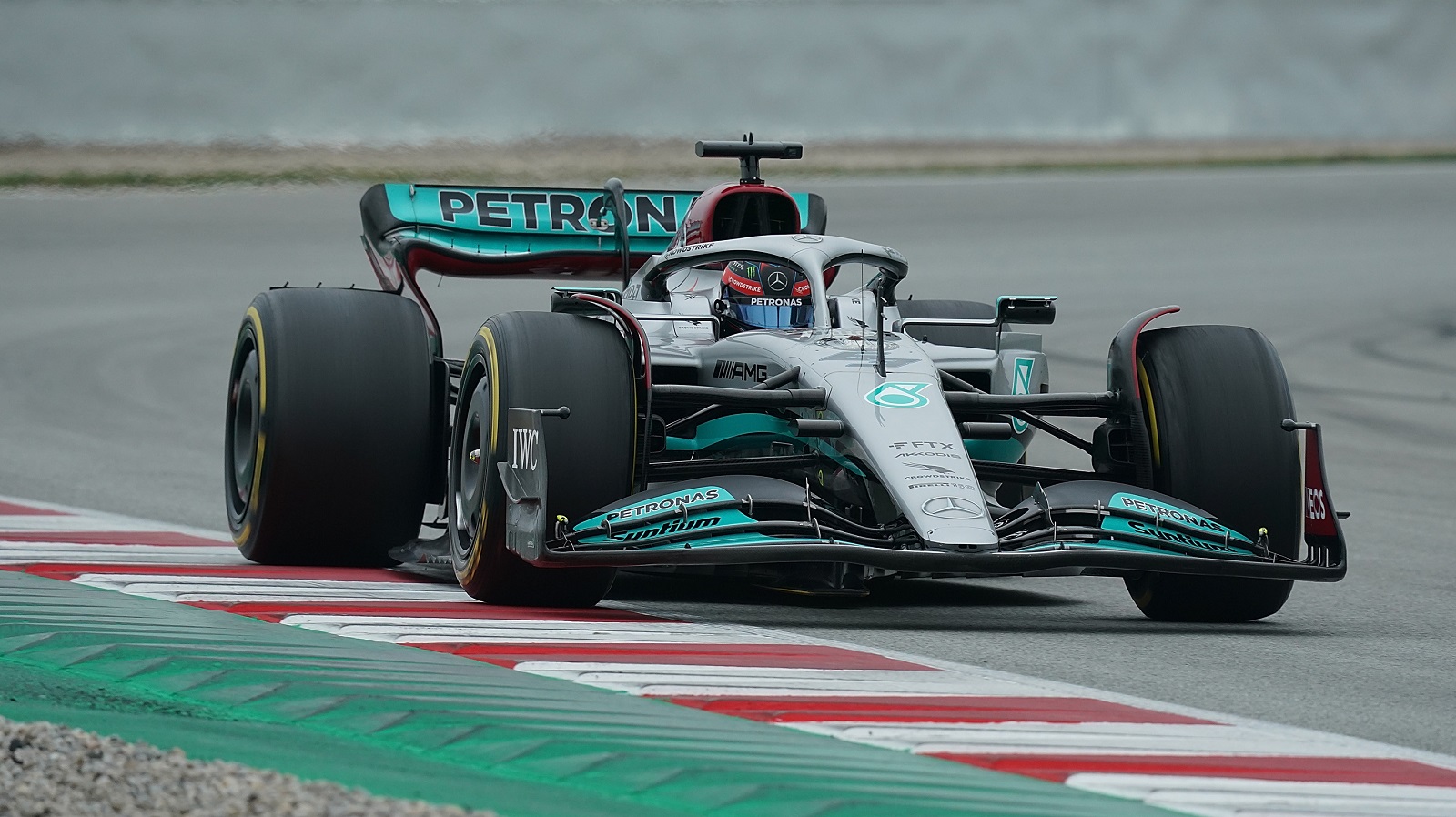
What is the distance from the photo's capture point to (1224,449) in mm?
7387

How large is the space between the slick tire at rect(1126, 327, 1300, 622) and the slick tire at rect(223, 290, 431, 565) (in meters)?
2.87

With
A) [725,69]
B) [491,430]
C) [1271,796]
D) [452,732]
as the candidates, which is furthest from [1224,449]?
[725,69]

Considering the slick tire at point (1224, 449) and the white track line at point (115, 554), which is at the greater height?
the slick tire at point (1224, 449)

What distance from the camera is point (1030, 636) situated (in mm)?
6809

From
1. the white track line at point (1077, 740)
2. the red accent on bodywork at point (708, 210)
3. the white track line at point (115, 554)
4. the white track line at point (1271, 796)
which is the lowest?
the white track line at point (1271, 796)

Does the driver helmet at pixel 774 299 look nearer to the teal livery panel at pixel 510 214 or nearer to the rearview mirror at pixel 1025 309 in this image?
the rearview mirror at pixel 1025 309

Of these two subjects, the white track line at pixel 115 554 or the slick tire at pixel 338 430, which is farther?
the slick tire at pixel 338 430

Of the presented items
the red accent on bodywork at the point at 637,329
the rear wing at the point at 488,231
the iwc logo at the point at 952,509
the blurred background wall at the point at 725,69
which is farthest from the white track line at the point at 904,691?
the blurred background wall at the point at 725,69

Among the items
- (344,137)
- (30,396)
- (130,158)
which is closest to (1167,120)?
(344,137)

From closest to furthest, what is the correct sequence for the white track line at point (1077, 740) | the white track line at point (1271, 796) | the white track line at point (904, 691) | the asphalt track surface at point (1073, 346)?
the white track line at point (1271, 796) < the white track line at point (904, 691) < the white track line at point (1077, 740) < the asphalt track surface at point (1073, 346)

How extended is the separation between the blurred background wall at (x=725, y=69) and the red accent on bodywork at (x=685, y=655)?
66.0 ft

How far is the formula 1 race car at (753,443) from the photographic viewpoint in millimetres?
6660

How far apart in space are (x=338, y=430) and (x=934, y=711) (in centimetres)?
369

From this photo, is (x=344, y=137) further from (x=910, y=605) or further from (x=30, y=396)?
(x=910, y=605)
